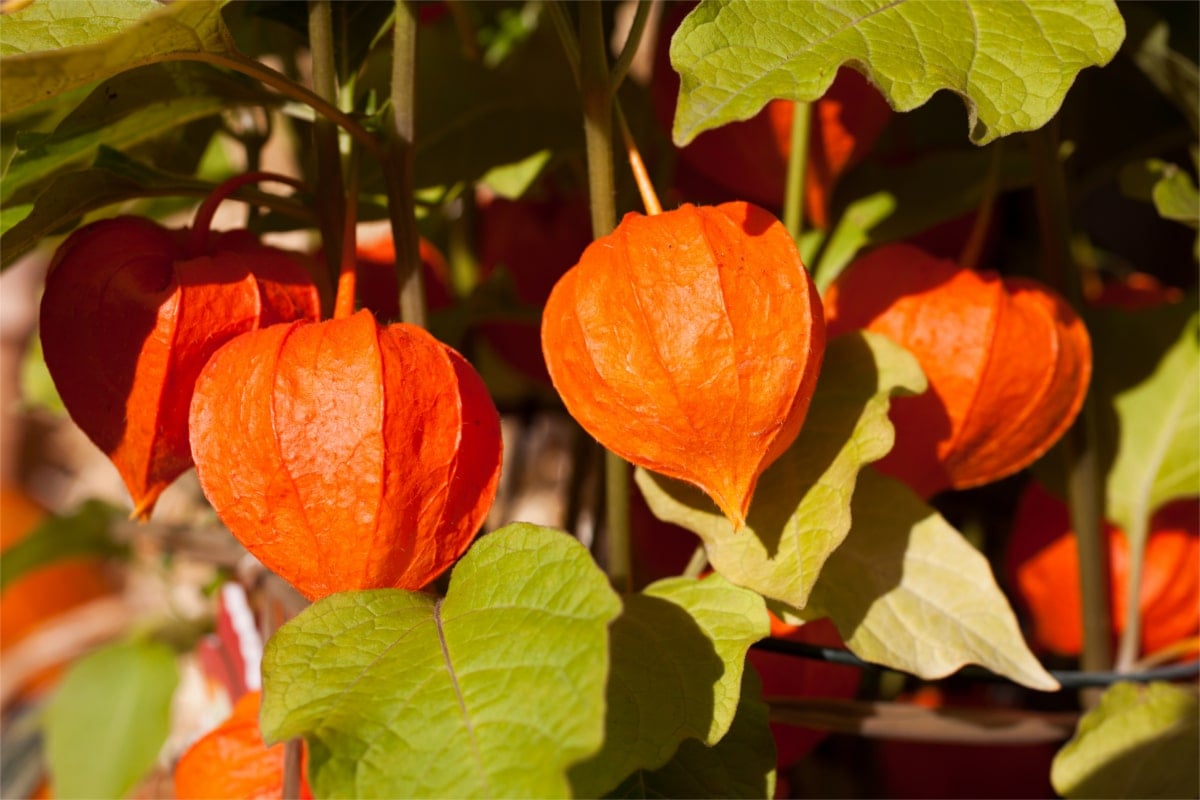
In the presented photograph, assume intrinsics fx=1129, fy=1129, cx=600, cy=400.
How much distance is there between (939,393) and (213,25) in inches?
13.1

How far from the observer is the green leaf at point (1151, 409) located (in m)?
0.63

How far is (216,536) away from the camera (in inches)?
29.6

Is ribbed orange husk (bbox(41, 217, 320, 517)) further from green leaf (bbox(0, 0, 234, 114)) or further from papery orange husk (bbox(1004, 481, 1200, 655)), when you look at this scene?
papery orange husk (bbox(1004, 481, 1200, 655))

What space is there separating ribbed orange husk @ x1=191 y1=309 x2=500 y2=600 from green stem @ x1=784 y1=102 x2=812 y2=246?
9.9 inches

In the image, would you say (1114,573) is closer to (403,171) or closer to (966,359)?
(966,359)

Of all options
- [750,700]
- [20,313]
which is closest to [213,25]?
[750,700]

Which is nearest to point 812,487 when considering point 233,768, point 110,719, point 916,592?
point 916,592

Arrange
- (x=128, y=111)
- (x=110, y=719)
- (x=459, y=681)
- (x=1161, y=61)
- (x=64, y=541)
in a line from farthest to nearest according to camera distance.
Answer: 1. (x=64, y=541)
2. (x=110, y=719)
3. (x=1161, y=61)
4. (x=128, y=111)
5. (x=459, y=681)

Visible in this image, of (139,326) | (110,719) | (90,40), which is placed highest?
(90,40)

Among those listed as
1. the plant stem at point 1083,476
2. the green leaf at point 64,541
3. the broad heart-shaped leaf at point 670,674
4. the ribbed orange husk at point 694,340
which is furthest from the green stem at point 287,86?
the green leaf at point 64,541

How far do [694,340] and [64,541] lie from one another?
76 centimetres

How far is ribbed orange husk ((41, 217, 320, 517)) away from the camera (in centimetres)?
42

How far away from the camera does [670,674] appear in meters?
0.42

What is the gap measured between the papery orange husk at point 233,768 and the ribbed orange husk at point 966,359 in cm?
31
